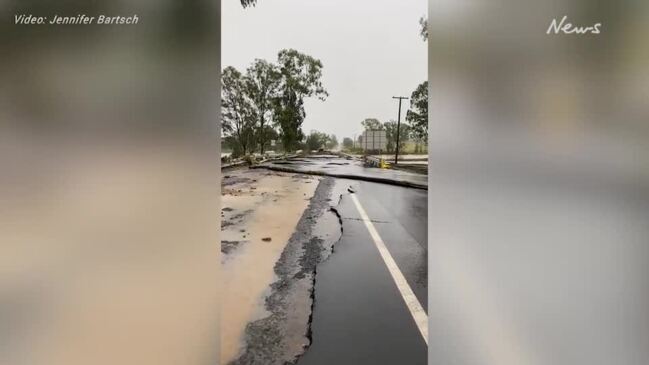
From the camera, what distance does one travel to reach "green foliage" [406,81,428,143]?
1.51 m

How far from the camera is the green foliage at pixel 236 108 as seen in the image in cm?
151

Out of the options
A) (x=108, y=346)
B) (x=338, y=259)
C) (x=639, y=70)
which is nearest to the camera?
(x=639, y=70)

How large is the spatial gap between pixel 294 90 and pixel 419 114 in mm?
611

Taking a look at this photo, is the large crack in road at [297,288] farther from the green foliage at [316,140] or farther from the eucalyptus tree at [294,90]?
the eucalyptus tree at [294,90]

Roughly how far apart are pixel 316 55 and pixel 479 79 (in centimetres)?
85

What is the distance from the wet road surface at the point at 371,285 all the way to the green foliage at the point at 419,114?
0.95 feet

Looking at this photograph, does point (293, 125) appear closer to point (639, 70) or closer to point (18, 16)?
point (18, 16)

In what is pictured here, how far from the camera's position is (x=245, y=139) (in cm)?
164

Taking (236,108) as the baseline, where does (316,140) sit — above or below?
below

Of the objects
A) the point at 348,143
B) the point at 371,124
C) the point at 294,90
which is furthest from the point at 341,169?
the point at 294,90

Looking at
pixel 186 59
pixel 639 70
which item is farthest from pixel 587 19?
Answer: pixel 186 59

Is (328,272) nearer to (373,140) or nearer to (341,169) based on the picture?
(341,169)

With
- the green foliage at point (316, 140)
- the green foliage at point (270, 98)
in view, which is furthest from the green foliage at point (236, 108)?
the green foliage at point (316, 140)

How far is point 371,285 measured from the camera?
1.49 m
